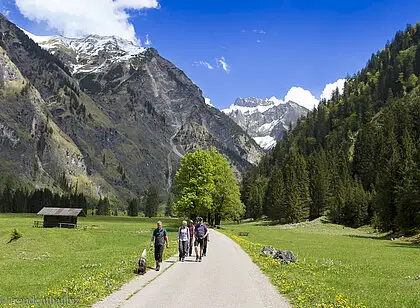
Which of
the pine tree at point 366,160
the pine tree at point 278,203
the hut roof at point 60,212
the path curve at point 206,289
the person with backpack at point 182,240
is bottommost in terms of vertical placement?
the path curve at point 206,289

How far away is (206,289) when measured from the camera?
1598 cm

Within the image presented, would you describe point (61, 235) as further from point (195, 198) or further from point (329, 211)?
point (329, 211)

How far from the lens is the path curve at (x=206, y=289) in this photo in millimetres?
13341

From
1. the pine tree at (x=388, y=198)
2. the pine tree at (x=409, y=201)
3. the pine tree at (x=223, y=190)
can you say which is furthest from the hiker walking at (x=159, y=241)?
the pine tree at (x=388, y=198)

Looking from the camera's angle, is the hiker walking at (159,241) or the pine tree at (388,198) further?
the pine tree at (388,198)

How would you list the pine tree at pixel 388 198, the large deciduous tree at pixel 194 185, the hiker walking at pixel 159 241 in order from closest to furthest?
the hiker walking at pixel 159 241 < the large deciduous tree at pixel 194 185 < the pine tree at pixel 388 198

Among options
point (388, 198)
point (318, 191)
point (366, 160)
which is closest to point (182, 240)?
point (388, 198)

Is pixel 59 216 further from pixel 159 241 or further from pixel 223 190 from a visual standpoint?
pixel 159 241

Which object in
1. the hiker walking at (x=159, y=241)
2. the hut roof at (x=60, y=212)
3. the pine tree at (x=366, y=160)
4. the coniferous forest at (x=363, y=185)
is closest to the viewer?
the hiker walking at (x=159, y=241)

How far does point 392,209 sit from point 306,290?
62292mm

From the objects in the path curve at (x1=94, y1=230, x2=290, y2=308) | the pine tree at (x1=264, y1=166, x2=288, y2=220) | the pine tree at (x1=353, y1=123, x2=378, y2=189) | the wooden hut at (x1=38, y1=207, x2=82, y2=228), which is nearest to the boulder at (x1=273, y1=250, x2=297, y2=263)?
the path curve at (x1=94, y1=230, x2=290, y2=308)

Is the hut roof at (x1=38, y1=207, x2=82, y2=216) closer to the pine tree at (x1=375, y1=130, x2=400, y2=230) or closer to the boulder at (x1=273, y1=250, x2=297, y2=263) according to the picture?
the pine tree at (x1=375, y1=130, x2=400, y2=230)

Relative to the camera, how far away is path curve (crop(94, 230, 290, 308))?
1334cm

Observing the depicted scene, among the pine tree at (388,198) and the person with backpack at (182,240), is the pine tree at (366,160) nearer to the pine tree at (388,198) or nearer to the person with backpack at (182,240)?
the pine tree at (388,198)
